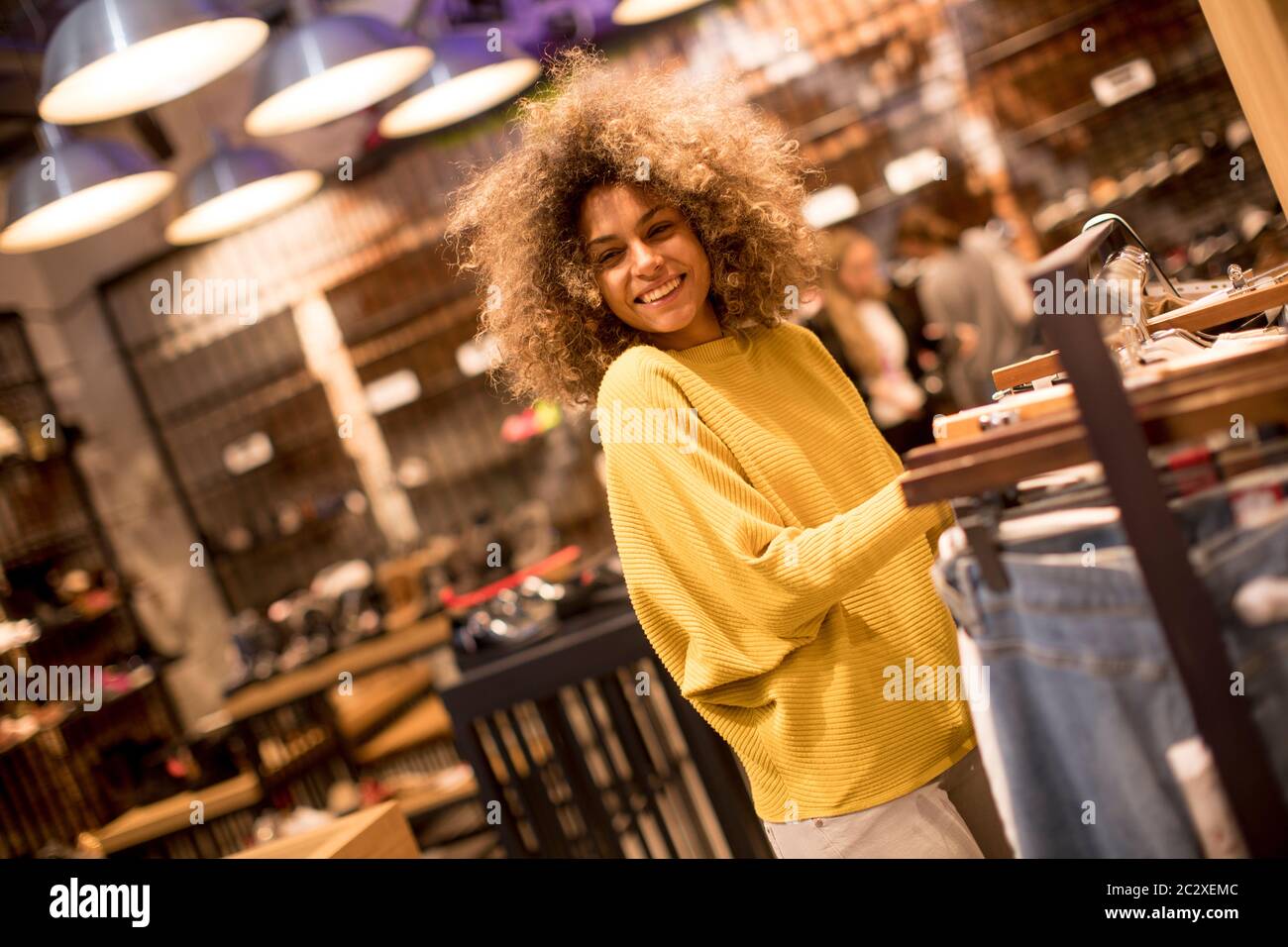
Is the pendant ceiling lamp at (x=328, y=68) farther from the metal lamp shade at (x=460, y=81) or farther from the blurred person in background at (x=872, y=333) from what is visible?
the blurred person in background at (x=872, y=333)

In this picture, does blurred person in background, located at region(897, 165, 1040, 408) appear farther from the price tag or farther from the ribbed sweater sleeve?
the ribbed sweater sleeve

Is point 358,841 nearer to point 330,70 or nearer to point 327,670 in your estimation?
point 330,70

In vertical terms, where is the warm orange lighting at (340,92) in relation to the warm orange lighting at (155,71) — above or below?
below

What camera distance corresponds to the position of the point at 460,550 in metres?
6.23

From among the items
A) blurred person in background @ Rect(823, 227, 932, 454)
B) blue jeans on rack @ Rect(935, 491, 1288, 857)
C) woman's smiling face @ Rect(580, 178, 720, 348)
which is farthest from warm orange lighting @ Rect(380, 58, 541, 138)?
blue jeans on rack @ Rect(935, 491, 1288, 857)

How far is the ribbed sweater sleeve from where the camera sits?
119 cm

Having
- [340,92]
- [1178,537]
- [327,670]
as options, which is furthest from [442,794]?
[1178,537]

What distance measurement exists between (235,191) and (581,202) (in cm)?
280

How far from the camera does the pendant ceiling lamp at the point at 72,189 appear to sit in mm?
3359

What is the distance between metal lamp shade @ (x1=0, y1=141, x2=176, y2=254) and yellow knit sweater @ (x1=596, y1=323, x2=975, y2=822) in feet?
8.72

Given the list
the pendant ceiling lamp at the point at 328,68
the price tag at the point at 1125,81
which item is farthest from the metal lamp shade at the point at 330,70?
the price tag at the point at 1125,81

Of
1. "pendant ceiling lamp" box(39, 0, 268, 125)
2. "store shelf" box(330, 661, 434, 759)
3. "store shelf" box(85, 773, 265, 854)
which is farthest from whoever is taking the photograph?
"store shelf" box(330, 661, 434, 759)

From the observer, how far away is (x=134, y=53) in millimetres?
2984
